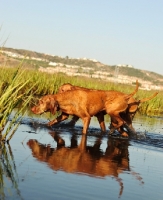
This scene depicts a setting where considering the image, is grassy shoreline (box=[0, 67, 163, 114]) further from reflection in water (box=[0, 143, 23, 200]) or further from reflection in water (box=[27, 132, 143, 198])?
reflection in water (box=[0, 143, 23, 200])

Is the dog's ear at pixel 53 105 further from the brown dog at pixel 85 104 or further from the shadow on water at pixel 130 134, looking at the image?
the shadow on water at pixel 130 134

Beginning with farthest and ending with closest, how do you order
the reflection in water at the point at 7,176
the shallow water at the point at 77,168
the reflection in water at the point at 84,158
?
the reflection in water at the point at 84,158, the shallow water at the point at 77,168, the reflection in water at the point at 7,176

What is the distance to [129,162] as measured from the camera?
392 inches

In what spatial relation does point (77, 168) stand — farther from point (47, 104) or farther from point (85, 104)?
point (85, 104)

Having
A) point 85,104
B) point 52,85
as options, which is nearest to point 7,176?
point 85,104

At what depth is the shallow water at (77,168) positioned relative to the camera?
22.3ft

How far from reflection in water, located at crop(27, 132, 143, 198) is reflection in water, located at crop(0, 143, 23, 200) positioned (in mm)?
592

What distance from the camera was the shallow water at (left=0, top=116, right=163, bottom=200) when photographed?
680cm

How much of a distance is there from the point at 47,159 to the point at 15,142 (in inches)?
71.3

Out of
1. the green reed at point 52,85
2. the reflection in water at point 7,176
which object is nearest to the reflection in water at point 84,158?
the reflection in water at point 7,176

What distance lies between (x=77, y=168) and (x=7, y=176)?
1.65 metres

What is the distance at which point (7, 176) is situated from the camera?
7125 mm

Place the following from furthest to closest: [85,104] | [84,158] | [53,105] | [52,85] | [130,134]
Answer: [52,85] < [130,134] < [85,104] < [53,105] < [84,158]

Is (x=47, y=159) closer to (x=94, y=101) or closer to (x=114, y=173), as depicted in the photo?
(x=114, y=173)
